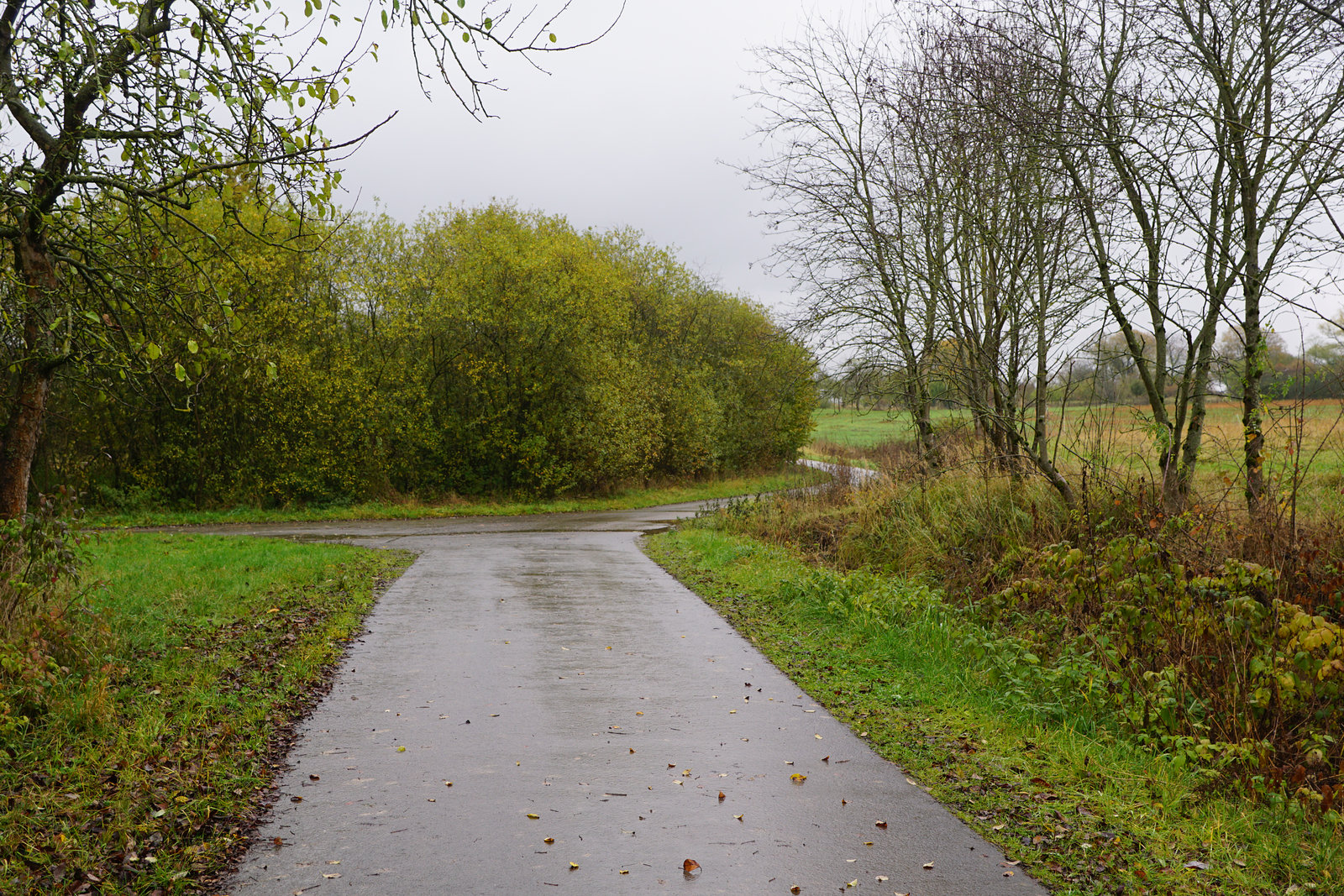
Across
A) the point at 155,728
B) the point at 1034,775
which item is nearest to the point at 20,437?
the point at 155,728

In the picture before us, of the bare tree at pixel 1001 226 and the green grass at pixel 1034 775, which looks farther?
the bare tree at pixel 1001 226

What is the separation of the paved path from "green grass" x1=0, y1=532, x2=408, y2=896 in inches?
11.5

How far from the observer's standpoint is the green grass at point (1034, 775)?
13.8 ft

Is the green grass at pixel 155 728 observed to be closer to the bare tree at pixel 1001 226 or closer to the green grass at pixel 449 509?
the bare tree at pixel 1001 226

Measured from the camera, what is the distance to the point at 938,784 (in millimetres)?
5344

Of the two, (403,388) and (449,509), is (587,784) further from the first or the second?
(403,388)

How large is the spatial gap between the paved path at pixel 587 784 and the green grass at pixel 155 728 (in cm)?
29

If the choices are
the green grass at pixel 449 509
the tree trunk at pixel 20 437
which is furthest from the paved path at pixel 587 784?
the green grass at pixel 449 509

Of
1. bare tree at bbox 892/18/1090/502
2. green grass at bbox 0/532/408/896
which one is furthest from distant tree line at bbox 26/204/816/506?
green grass at bbox 0/532/408/896

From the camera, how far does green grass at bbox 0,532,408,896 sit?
4.23m

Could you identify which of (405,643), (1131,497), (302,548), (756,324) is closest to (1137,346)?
(1131,497)

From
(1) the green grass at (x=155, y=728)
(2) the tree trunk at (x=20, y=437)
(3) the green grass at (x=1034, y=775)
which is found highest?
(2) the tree trunk at (x=20, y=437)

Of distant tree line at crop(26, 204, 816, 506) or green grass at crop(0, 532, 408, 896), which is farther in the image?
distant tree line at crop(26, 204, 816, 506)

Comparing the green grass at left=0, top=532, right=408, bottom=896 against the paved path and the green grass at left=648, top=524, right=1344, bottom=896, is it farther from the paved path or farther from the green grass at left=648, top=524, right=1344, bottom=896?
the green grass at left=648, top=524, right=1344, bottom=896
